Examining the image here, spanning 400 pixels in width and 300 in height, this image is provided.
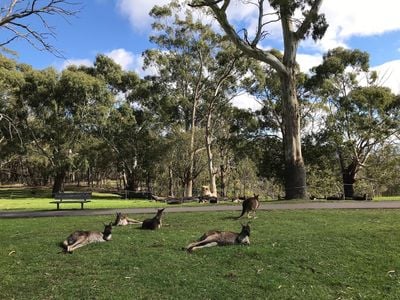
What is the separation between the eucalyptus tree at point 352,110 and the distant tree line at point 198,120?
0.08 metres

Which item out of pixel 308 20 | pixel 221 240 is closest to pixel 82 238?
pixel 221 240

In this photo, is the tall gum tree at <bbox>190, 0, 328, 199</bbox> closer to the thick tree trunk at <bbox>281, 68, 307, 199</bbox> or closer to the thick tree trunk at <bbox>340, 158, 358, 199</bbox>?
the thick tree trunk at <bbox>281, 68, 307, 199</bbox>

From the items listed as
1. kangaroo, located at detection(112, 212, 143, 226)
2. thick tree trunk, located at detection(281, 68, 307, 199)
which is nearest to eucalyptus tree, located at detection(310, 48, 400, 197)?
thick tree trunk, located at detection(281, 68, 307, 199)

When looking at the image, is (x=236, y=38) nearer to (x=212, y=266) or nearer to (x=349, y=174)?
(x=212, y=266)

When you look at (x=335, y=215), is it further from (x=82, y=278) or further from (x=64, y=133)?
(x=64, y=133)

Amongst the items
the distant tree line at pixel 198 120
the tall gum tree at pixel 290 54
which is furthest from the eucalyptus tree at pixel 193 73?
the tall gum tree at pixel 290 54

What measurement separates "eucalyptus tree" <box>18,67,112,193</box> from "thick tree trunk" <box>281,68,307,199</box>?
27.6 metres

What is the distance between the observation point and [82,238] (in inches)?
376

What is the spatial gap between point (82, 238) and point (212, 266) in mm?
3175

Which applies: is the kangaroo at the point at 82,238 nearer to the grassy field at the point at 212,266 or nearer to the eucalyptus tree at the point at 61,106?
the grassy field at the point at 212,266

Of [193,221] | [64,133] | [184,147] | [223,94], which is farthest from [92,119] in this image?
[193,221]

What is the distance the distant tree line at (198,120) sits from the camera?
3703 cm

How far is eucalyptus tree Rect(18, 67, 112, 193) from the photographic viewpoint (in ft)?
147

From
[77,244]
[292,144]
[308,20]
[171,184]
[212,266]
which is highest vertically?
[308,20]
